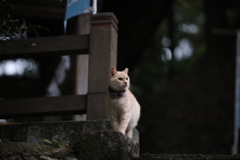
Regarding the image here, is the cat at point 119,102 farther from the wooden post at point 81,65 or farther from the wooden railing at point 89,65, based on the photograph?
the wooden post at point 81,65

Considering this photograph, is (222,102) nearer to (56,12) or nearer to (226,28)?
(226,28)

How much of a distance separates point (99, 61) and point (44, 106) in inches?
38.4

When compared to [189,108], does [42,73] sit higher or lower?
higher

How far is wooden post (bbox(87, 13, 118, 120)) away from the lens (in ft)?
18.0

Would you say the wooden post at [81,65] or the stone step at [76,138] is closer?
the stone step at [76,138]

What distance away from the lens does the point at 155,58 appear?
19094 millimetres

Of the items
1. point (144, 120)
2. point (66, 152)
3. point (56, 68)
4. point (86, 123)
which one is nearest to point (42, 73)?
point (56, 68)

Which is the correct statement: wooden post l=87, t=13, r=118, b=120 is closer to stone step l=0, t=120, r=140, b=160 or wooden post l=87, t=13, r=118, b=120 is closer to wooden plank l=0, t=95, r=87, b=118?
wooden plank l=0, t=95, r=87, b=118

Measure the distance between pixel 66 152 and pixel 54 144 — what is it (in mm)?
738

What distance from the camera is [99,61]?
18.5ft

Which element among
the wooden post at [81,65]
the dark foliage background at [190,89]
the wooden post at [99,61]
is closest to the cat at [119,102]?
the wooden post at [99,61]

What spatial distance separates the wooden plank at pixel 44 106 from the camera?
18.4 feet

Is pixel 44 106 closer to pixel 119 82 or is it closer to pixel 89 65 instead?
pixel 89 65

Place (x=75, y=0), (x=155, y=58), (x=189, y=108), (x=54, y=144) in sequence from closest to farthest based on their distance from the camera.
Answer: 1. (x=54, y=144)
2. (x=75, y=0)
3. (x=189, y=108)
4. (x=155, y=58)
